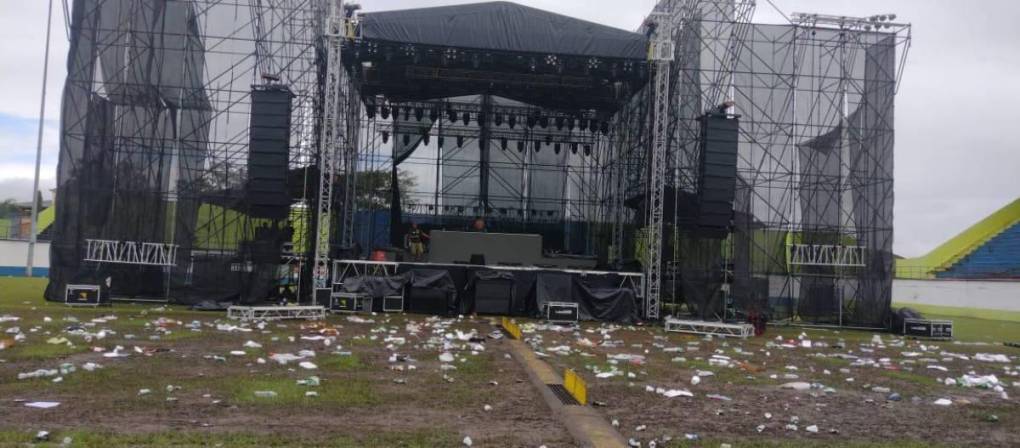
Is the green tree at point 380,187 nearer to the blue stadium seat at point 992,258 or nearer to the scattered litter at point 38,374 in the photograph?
the scattered litter at point 38,374

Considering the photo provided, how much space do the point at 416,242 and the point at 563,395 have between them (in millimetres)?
19015

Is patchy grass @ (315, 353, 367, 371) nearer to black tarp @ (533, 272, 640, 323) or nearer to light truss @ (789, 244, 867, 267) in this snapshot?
black tarp @ (533, 272, 640, 323)

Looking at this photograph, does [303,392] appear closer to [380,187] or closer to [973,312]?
[380,187]

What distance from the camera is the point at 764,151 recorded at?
877 inches

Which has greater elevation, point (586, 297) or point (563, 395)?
point (586, 297)

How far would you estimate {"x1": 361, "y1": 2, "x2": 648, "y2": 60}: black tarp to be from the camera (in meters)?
21.0

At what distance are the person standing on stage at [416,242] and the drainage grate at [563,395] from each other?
16.8 m

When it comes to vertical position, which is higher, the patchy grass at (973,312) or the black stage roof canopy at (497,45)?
the black stage roof canopy at (497,45)

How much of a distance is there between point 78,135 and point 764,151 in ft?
61.8

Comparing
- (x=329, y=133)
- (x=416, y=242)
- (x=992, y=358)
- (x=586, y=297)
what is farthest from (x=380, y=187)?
(x=992, y=358)

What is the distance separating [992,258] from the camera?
39.0 meters

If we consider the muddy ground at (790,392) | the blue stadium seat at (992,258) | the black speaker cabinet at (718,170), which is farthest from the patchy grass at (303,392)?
the blue stadium seat at (992,258)

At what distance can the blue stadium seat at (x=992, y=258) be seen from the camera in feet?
121

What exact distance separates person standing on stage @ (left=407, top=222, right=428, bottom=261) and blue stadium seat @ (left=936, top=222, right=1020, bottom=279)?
25727mm
